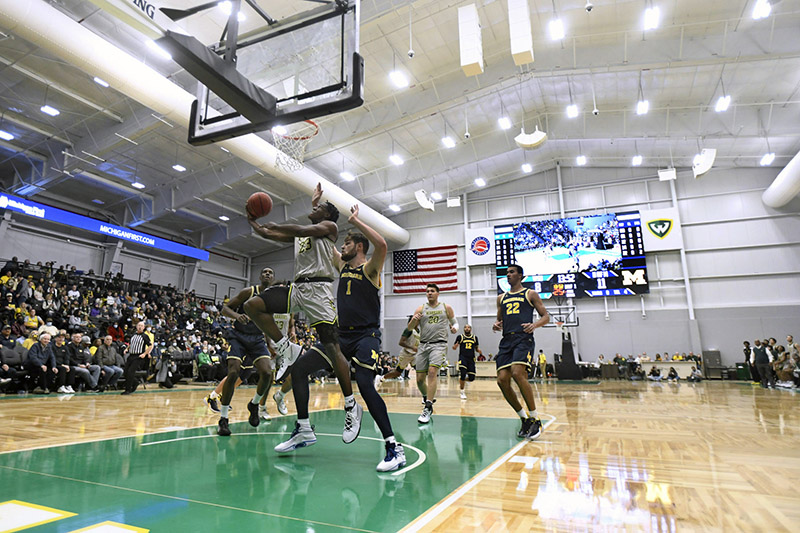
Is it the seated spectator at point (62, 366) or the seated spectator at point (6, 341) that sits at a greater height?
the seated spectator at point (6, 341)

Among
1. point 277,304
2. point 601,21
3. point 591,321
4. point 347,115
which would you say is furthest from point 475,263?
point 277,304

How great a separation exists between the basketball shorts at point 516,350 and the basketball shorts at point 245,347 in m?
2.65

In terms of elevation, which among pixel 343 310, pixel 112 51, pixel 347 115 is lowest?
pixel 343 310

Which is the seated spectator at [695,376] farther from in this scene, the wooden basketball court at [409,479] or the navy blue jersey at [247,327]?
the navy blue jersey at [247,327]

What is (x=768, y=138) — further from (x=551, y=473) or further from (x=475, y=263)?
(x=551, y=473)

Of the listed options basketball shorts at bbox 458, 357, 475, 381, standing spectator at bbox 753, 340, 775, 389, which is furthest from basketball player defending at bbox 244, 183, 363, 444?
standing spectator at bbox 753, 340, 775, 389

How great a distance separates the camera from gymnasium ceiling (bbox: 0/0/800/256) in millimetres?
12234

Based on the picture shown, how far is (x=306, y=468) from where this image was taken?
9.76 ft

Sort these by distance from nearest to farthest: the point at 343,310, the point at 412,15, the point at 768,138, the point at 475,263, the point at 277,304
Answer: the point at 343,310
the point at 277,304
the point at 412,15
the point at 768,138
the point at 475,263

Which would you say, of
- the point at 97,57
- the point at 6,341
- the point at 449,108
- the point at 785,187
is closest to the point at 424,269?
the point at 449,108

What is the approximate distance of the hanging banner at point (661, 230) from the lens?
20473 mm

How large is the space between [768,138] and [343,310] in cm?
2129

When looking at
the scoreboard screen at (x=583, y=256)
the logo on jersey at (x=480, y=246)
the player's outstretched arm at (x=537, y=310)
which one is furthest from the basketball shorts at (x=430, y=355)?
the logo on jersey at (x=480, y=246)

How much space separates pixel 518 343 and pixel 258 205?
3019mm
